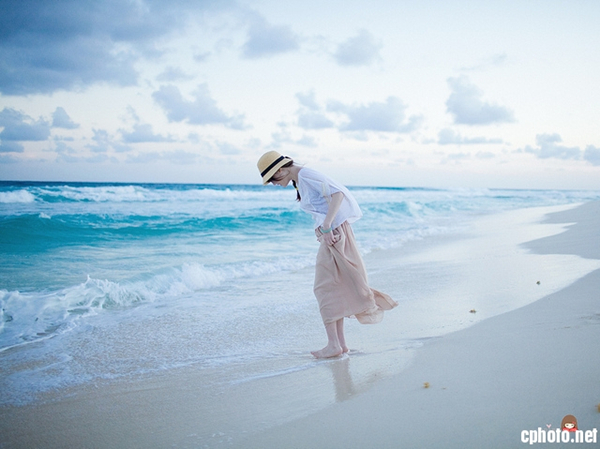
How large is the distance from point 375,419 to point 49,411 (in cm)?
225

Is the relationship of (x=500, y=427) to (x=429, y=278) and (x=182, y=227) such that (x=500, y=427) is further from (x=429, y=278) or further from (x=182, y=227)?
(x=182, y=227)

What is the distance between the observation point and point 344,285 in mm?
3553

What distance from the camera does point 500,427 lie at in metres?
2.11

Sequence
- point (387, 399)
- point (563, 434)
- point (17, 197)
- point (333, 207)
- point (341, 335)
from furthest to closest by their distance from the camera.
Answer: point (17, 197), point (341, 335), point (333, 207), point (387, 399), point (563, 434)

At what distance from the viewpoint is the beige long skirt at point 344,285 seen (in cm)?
351

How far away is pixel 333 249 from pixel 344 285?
0.33m

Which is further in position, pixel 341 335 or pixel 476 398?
pixel 341 335

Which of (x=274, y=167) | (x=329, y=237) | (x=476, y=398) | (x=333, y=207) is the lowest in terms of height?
(x=476, y=398)

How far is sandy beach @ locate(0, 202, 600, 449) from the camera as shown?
2201 mm

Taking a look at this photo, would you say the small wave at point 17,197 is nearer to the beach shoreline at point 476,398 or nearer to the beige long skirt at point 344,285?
the beige long skirt at point 344,285

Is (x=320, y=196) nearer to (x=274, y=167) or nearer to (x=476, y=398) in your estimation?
(x=274, y=167)

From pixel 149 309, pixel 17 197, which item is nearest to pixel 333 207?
pixel 149 309

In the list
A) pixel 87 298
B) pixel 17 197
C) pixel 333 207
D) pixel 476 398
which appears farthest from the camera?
pixel 17 197

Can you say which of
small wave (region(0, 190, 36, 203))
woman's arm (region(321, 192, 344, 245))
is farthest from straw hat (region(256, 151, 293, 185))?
small wave (region(0, 190, 36, 203))
